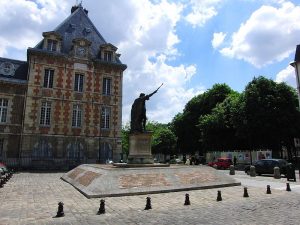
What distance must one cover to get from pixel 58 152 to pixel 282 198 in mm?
24030

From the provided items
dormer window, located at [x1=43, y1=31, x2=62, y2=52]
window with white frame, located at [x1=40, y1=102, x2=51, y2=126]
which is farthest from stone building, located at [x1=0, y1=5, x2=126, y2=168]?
dormer window, located at [x1=43, y1=31, x2=62, y2=52]

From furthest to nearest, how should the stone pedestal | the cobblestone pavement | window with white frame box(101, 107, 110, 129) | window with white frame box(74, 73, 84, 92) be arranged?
window with white frame box(101, 107, 110, 129) < window with white frame box(74, 73, 84, 92) < the stone pedestal < the cobblestone pavement

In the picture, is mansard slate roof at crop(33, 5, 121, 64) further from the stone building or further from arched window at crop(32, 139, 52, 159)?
arched window at crop(32, 139, 52, 159)

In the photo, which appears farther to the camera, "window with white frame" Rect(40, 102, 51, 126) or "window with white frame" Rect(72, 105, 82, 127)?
"window with white frame" Rect(72, 105, 82, 127)

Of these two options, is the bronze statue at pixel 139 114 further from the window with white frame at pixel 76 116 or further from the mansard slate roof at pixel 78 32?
the mansard slate roof at pixel 78 32

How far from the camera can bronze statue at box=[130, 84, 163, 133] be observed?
17688 mm

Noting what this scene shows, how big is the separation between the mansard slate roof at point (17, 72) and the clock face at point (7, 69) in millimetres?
141

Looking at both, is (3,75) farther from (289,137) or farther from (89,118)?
(289,137)

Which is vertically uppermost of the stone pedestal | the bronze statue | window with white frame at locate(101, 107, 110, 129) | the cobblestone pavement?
window with white frame at locate(101, 107, 110, 129)

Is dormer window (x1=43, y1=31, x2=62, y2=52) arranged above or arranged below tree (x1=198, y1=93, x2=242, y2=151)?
above

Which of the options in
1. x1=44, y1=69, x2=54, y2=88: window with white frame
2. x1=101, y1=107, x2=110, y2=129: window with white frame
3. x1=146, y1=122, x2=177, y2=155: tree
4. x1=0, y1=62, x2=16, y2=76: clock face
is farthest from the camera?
x1=146, y1=122, x2=177, y2=155: tree

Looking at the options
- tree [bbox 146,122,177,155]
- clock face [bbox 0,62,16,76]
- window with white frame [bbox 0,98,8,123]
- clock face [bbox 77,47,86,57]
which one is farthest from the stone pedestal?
tree [bbox 146,122,177,155]

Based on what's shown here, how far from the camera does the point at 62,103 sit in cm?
3106

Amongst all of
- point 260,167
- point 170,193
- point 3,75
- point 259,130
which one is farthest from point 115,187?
point 259,130
